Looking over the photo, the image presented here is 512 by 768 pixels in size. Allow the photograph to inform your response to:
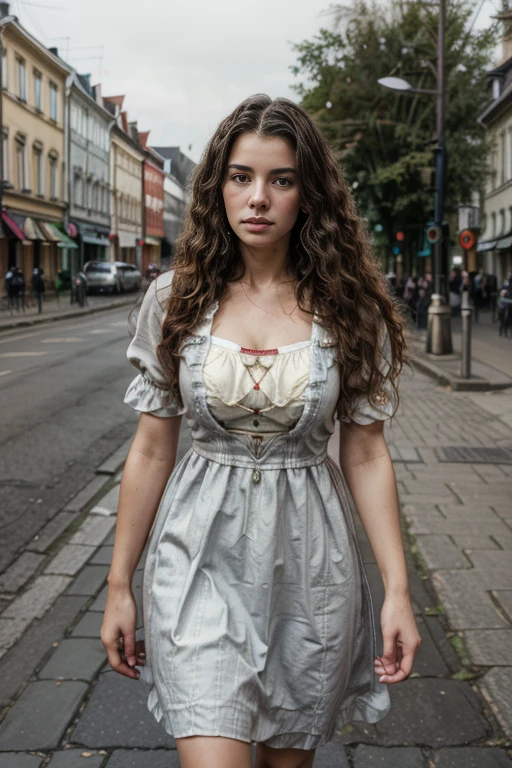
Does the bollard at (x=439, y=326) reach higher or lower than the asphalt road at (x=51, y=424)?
higher

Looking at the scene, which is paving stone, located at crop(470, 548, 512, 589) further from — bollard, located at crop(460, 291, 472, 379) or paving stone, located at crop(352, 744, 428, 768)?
bollard, located at crop(460, 291, 472, 379)

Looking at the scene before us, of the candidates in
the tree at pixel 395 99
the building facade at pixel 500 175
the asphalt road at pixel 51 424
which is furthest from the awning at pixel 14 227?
the building facade at pixel 500 175

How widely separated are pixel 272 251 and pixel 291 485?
0.54 meters

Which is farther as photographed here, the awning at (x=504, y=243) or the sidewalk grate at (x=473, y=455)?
the awning at (x=504, y=243)

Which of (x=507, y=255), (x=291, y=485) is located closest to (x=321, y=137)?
(x=291, y=485)

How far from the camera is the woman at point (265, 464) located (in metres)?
1.81

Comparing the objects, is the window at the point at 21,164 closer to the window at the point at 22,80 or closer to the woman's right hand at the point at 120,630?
the window at the point at 22,80

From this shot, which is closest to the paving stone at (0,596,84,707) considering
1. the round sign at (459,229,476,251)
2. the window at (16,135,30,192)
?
the round sign at (459,229,476,251)

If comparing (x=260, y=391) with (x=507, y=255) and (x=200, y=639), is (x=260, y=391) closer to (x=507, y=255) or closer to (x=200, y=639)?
(x=200, y=639)

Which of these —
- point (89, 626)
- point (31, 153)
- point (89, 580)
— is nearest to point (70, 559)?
point (89, 580)

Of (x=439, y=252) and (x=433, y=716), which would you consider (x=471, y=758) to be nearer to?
(x=433, y=716)

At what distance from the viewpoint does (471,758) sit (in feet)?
9.39

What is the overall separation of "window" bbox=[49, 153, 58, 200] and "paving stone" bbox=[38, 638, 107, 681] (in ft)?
133

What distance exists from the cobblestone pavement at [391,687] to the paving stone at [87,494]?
0.02 m
